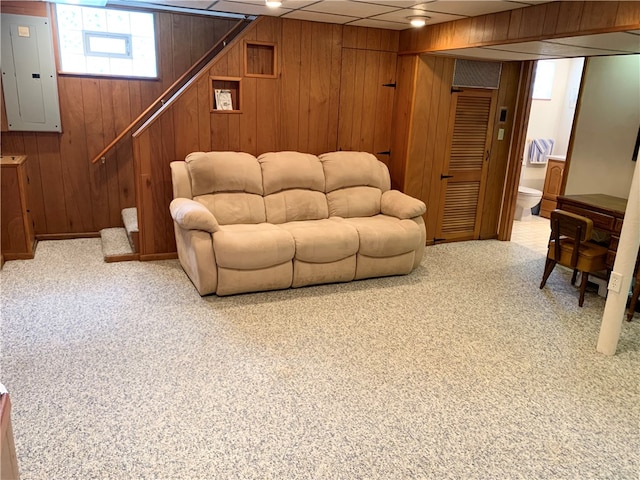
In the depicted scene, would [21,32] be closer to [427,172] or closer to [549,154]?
[427,172]

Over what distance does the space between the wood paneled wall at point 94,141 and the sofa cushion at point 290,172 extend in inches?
62.2

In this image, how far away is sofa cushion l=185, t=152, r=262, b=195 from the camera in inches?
161

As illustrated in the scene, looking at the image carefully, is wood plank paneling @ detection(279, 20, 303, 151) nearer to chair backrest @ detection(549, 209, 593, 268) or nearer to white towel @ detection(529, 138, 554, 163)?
chair backrest @ detection(549, 209, 593, 268)

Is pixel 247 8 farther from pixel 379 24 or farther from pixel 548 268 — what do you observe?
pixel 548 268

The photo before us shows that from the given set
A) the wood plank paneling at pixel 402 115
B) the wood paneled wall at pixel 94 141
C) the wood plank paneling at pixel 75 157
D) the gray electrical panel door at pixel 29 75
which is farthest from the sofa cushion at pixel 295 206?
the gray electrical panel door at pixel 29 75

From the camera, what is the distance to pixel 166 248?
456 centimetres

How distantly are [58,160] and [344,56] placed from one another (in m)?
3.03

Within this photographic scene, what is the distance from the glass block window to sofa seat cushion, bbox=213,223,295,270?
2.33 meters

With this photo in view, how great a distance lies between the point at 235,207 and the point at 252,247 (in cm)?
65

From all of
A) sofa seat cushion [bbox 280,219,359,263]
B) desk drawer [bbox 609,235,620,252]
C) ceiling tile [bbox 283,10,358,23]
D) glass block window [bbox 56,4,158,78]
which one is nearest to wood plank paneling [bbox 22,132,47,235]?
glass block window [bbox 56,4,158,78]

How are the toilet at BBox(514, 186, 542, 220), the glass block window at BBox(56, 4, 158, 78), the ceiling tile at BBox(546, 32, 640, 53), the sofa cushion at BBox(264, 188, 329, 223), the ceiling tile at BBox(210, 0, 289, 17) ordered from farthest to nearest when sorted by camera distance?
the toilet at BBox(514, 186, 542, 220)
the glass block window at BBox(56, 4, 158, 78)
the sofa cushion at BBox(264, 188, 329, 223)
the ceiling tile at BBox(210, 0, 289, 17)
the ceiling tile at BBox(546, 32, 640, 53)

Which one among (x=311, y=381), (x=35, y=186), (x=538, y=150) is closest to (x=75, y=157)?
(x=35, y=186)

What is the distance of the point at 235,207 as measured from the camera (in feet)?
13.6

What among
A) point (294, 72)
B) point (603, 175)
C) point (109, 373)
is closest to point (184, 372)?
point (109, 373)
